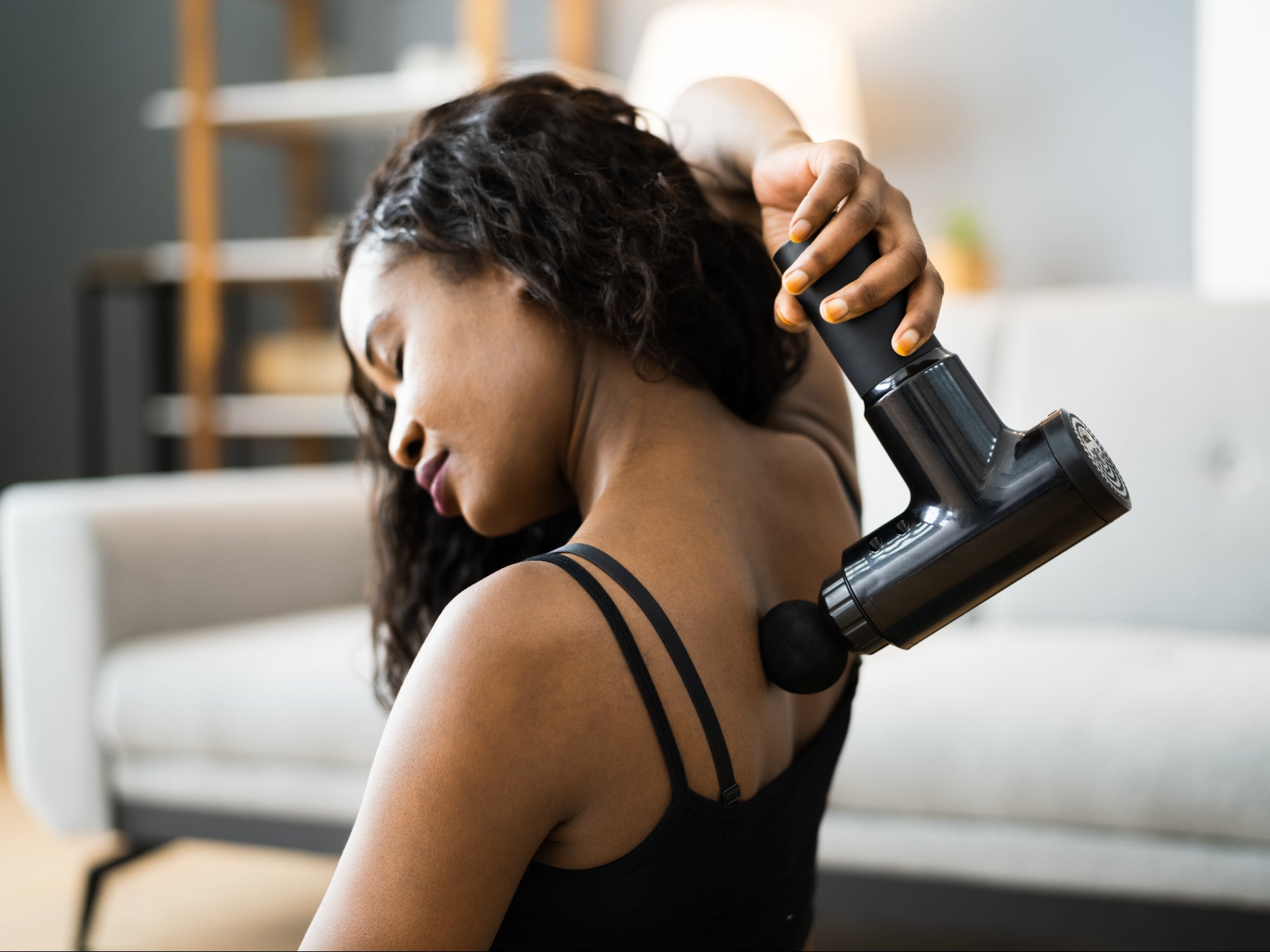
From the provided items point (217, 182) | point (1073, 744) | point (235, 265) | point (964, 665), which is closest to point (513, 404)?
point (1073, 744)

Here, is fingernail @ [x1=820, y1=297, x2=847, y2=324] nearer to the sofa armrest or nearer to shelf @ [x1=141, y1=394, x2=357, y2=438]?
the sofa armrest

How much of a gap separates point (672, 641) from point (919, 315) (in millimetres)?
185

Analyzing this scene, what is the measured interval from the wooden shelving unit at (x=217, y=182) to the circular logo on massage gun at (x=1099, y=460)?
10.5 feet

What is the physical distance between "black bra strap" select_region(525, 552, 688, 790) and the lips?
0.53ft

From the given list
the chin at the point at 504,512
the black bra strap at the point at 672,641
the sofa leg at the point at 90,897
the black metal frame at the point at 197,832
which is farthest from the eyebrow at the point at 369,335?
the sofa leg at the point at 90,897

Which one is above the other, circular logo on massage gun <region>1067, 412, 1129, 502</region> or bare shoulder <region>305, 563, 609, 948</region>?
circular logo on massage gun <region>1067, 412, 1129, 502</region>

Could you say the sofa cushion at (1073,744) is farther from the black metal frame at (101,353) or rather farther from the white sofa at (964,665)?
the black metal frame at (101,353)

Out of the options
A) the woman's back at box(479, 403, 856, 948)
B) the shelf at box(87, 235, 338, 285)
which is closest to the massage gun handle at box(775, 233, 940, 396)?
the woman's back at box(479, 403, 856, 948)

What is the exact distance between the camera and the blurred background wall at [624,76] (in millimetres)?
3232

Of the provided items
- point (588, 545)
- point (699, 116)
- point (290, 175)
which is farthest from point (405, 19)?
point (588, 545)

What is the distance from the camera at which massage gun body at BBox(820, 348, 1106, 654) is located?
0.55 metres

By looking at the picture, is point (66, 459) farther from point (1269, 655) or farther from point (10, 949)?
point (1269, 655)

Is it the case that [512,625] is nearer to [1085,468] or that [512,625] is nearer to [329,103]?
[1085,468]

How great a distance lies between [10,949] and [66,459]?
9.32ft
